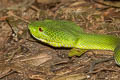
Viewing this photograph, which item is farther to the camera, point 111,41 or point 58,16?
point 58,16

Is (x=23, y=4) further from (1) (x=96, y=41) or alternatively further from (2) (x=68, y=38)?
(1) (x=96, y=41)

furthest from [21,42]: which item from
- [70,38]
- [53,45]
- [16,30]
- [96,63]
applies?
[96,63]

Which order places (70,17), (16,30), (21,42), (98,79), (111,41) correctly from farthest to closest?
1. (70,17)
2. (16,30)
3. (21,42)
4. (111,41)
5. (98,79)

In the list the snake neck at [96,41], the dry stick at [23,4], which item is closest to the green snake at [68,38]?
the snake neck at [96,41]

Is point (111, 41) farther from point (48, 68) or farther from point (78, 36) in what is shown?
point (48, 68)

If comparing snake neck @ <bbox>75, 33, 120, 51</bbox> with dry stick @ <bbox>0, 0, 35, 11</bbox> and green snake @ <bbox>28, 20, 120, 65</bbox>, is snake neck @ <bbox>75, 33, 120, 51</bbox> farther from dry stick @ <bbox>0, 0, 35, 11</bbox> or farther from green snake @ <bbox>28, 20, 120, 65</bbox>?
dry stick @ <bbox>0, 0, 35, 11</bbox>

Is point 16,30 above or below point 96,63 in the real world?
above

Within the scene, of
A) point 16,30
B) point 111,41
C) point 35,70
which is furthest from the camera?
point 16,30

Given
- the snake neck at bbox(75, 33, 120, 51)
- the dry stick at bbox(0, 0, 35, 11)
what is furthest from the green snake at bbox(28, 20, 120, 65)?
the dry stick at bbox(0, 0, 35, 11)
